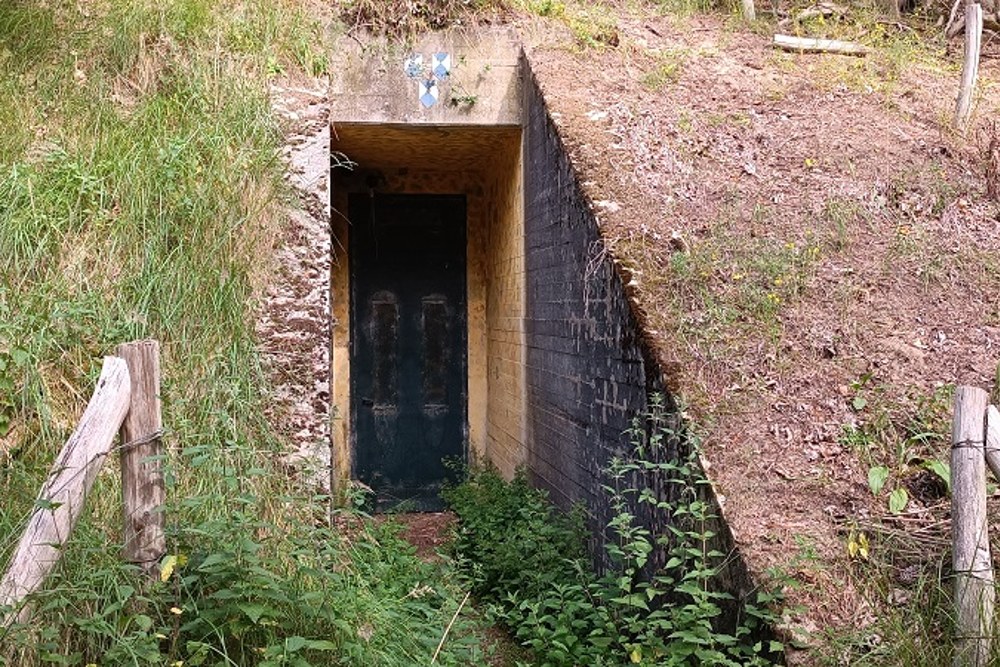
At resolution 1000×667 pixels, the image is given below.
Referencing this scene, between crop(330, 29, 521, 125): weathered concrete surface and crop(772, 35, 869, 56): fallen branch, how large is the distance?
8.80 ft

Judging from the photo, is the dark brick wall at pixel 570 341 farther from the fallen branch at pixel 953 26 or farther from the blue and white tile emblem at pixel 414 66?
the fallen branch at pixel 953 26

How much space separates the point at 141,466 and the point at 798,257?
12.3 feet

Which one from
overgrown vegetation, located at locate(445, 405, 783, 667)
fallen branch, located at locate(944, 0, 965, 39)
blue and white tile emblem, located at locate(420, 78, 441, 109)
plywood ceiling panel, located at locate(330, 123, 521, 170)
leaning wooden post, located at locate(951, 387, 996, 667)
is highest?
fallen branch, located at locate(944, 0, 965, 39)

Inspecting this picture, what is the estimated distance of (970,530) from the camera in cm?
331

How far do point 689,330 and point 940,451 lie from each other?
4.27 ft

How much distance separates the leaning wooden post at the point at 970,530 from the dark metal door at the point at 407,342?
6.66 metres

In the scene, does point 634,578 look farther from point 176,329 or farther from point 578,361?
point 176,329

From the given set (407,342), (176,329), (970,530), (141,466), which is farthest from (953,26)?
(141,466)

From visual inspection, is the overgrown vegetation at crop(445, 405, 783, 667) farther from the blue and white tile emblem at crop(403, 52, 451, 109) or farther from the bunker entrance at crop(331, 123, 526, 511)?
the blue and white tile emblem at crop(403, 52, 451, 109)

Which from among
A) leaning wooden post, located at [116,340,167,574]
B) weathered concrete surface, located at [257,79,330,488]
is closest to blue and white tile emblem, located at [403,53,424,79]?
weathered concrete surface, located at [257,79,330,488]

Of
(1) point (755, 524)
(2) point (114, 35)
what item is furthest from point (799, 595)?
(2) point (114, 35)

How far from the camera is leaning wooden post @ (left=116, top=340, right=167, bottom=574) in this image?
11.2ft

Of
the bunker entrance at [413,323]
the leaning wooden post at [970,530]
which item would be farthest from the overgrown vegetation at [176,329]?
the bunker entrance at [413,323]

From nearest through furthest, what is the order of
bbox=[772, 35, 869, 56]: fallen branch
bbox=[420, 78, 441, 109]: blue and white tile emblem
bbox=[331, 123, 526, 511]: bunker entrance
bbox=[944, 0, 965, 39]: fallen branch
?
bbox=[420, 78, 441, 109]: blue and white tile emblem < bbox=[772, 35, 869, 56]: fallen branch < bbox=[331, 123, 526, 511]: bunker entrance < bbox=[944, 0, 965, 39]: fallen branch
